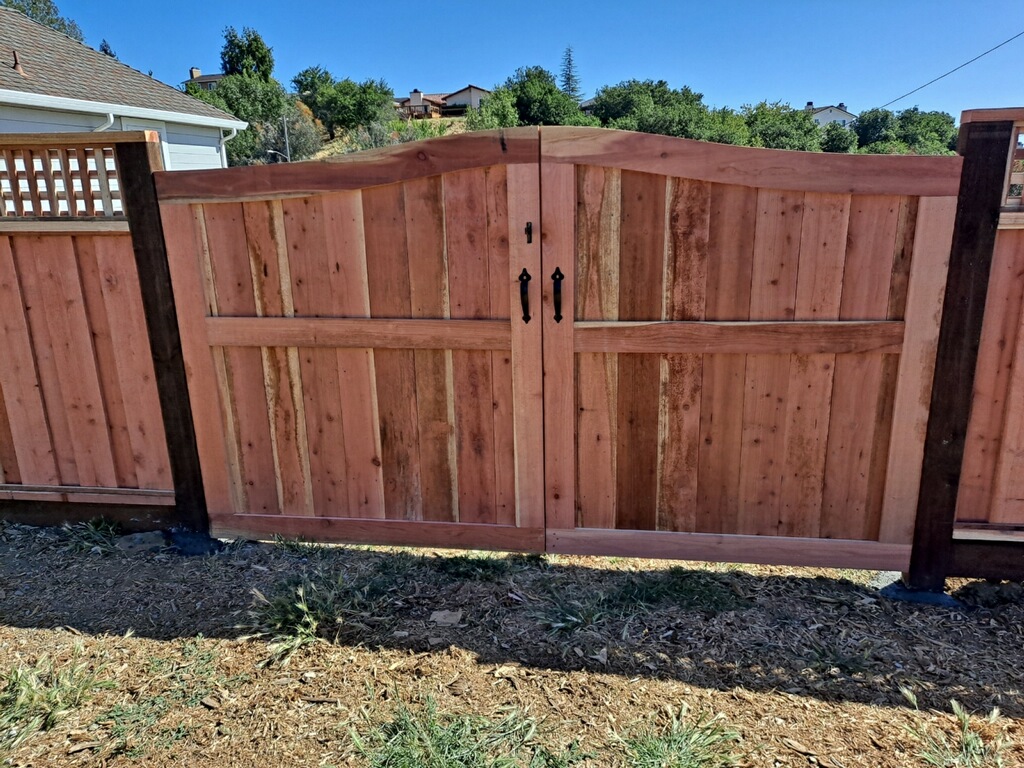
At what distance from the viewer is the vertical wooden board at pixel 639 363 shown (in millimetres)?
2699

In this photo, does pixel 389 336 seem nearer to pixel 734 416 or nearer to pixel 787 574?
pixel 734 416

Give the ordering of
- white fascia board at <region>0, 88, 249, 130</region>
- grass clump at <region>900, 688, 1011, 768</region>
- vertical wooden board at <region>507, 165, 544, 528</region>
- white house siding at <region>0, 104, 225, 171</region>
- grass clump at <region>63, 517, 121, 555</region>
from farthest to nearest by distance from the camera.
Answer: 1. white house siding at <region>0, 104, 225, 171</region>
2. white fascia board at <region>0, 88, 249, 130</region>
3. grass clump at <region>63, 517, 121, 555</region>
4. vertical wooden board at <region>507, 165, 544, 528</region>
5. grass clump at <region>900, 688, 1011, 768</region>

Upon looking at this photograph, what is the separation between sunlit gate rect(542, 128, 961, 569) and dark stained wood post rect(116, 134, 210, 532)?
1781 mm

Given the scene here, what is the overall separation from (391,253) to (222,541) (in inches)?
68.5

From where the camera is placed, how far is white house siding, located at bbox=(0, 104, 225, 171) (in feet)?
28.6

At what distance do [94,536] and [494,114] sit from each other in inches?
1489

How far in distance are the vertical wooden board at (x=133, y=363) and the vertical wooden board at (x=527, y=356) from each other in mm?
1795

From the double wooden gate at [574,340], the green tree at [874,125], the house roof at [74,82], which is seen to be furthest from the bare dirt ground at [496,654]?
the green tree at [874,125]

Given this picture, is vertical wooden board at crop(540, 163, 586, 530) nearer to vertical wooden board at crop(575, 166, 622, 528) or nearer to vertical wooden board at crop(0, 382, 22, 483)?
vertical wooden board at crop(575, 166, 622, 528)

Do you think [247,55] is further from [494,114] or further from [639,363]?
[639,363]

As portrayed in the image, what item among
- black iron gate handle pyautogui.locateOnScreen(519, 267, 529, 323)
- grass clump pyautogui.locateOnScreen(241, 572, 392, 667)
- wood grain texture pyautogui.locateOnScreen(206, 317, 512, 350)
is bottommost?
grass clump pyautogui.locateOnScreen(241, 572, 392, 667)

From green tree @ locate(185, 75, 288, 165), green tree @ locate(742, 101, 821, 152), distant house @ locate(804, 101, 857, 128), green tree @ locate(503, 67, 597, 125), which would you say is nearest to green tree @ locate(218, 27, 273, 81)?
green tree @ locate(185, 75, 288, 165)

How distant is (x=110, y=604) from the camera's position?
289 cm

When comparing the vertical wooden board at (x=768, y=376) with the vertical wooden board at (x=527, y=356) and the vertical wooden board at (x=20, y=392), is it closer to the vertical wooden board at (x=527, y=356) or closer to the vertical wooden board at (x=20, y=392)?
the vertical wooden board at (x=527, y=356)
